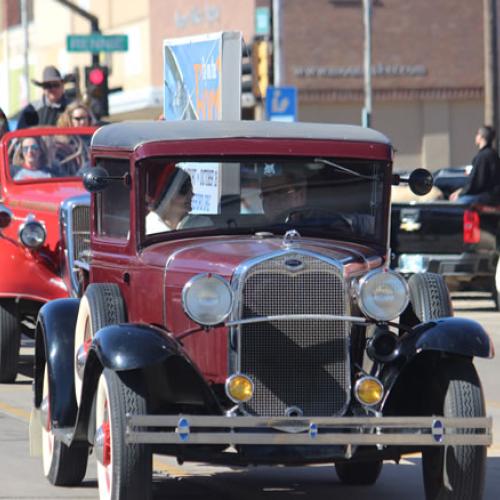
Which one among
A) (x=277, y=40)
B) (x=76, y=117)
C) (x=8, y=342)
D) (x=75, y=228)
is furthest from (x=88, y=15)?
(x=8, y=342)

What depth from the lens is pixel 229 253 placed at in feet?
24.8

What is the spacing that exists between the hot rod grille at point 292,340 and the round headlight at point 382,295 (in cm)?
11

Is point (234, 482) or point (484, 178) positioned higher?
point (484, 178)

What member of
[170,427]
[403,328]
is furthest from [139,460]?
[403,328]

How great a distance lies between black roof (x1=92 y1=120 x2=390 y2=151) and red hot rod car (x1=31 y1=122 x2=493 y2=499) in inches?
0.6

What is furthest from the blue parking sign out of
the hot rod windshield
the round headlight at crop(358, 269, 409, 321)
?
the round headlight at crop(358, 269, 409, 321)

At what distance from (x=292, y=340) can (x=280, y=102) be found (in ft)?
71.9

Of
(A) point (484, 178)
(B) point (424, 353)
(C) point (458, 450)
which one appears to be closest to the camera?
(C) point (458, 450)

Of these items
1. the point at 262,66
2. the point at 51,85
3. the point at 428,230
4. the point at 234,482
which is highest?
the point at 262,66

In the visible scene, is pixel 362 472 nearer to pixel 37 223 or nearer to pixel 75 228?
pixel 75 228

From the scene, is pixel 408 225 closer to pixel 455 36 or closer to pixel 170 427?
pixel 170 427

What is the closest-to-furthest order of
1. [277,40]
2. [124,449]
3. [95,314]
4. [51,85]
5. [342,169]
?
[124,449] < [95,314] < [342,169] < [51,85] < [277,40]

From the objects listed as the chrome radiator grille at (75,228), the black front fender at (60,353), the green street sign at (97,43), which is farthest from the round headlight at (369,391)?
the green street sign at (97,43)

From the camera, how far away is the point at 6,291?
13164 millimetres
